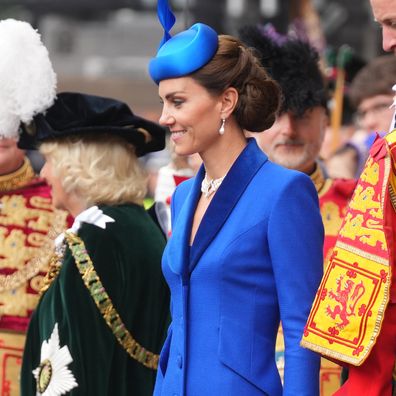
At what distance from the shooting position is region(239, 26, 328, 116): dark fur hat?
14.3 feet

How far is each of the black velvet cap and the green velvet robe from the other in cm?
30

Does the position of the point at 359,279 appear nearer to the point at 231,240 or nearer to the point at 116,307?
the point at 231,240

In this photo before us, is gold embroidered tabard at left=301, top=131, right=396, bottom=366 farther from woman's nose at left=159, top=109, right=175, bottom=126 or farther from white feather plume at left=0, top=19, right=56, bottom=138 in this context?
white feather plume at left=0, top=19, right=56, bottom=138

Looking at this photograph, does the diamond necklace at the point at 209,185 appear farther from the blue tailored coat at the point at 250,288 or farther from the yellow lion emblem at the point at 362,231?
the yellow lion emblem at the point at 362,231

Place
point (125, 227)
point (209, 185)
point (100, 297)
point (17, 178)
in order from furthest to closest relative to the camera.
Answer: point (17, 178)
point (125, 227)
point (100, 297)
point (209, 185)

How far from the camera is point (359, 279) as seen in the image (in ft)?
8.86

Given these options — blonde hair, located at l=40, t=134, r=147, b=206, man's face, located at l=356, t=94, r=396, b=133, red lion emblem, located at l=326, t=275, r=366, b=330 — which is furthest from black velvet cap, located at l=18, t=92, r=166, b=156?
man's face, located at l=356, t=94, r=396, b=133

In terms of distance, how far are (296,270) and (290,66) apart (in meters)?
1.65

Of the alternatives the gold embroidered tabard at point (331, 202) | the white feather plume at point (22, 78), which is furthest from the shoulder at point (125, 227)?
the gold embroidered tabard at point (331, 202)

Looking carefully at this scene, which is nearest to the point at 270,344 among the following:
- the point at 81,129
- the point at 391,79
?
the point at 81,129

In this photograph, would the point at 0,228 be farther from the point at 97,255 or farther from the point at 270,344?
the point at 270,344

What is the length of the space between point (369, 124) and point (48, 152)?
2.28m

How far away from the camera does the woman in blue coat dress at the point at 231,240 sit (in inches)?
118

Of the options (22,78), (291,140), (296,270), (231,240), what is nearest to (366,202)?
(296,270)
